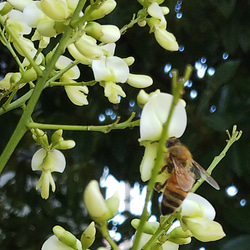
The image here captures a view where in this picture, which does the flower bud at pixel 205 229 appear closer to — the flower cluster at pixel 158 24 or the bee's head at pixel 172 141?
the bee's head at pixel 172 141

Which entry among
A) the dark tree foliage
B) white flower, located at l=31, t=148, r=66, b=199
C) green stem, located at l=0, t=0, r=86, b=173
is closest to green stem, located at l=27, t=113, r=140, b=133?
green stem, located at l=0, t=0, r=86, b=173

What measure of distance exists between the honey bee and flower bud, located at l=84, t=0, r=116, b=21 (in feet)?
0.35

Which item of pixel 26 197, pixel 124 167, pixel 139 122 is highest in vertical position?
pixel 139 122

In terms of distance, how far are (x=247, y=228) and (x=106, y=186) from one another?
405mm

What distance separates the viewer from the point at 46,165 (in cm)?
52

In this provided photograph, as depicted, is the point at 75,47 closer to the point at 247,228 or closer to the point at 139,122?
the point at 139,122

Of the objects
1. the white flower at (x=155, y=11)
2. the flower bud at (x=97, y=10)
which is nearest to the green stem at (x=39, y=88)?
the flower bud at (x=97, y=10)

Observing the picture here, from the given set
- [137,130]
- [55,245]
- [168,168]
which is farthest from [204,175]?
[137,130]

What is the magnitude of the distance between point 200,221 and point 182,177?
0.05 meters

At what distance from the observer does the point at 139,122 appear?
417mm

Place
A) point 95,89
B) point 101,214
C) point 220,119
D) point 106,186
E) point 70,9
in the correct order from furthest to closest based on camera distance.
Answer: point 106,186
point 95,89
point 220,119
point 70,9
point 101,214

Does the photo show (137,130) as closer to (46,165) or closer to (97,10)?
(46,165)

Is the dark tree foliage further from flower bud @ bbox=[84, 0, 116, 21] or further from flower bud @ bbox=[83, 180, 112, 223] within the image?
flower bud @ bbox=[83, 180, 112, 223]

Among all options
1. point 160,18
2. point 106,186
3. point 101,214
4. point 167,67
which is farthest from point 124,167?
point 101,214
